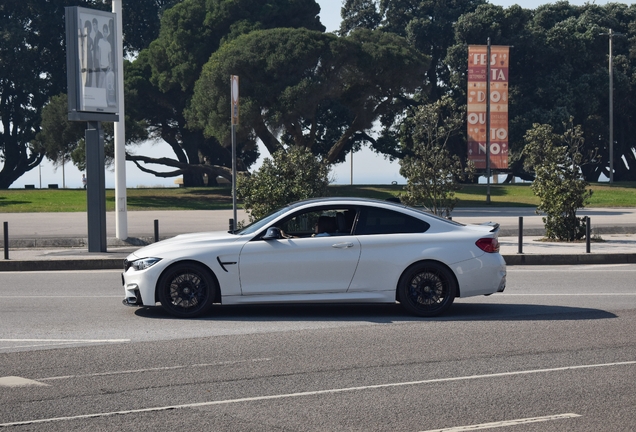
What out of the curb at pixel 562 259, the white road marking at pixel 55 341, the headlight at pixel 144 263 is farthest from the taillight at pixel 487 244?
the curb at pixel 562 259

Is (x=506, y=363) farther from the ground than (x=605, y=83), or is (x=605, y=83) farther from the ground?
(x=605, y=83)

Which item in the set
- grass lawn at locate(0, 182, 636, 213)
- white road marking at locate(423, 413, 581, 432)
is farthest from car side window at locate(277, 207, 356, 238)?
grass lawn at locate(0, 182, 636, 213)

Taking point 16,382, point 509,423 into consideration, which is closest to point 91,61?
point 16,382

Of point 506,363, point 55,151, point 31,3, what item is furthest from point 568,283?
point 31,3

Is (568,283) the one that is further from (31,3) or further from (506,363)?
(31,3)

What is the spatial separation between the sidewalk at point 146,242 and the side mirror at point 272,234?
7631 mm

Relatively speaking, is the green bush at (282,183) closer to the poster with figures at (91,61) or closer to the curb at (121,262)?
the poster with figures at (91,61)

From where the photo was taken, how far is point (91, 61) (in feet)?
63.5

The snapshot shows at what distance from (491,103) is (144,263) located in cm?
3576

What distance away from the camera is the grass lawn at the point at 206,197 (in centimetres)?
4406

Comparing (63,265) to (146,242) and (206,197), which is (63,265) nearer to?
(146,242)

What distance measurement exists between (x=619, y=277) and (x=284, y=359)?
8.97 metres

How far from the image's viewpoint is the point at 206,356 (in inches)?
321

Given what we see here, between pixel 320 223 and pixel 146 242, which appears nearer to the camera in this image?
pixel 320 223
